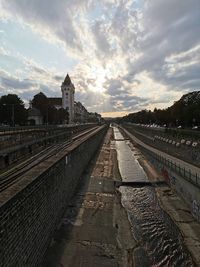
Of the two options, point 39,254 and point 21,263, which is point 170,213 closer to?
point 39,254

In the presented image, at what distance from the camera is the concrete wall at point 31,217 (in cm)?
1000

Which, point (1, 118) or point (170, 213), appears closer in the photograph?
point (170, 213)

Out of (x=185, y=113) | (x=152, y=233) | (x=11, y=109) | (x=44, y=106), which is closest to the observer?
(x=152, y=233)

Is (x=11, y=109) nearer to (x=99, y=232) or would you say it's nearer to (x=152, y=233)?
(x=99, y=232)

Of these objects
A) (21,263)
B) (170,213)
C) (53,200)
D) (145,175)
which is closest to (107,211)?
(170,213)

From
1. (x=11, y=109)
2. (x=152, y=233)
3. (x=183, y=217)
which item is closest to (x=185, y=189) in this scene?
(x=183, y=217)

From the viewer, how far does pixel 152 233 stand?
18.9 m

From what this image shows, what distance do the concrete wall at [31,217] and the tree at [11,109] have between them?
6667 centimetres

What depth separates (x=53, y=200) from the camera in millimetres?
17438

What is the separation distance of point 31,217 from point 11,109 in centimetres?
7380

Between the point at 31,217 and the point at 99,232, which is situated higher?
the point at 31,217

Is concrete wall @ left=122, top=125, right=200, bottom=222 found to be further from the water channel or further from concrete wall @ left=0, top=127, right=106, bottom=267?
concrete wall @ left=0, top=127, right=106, bottom=267

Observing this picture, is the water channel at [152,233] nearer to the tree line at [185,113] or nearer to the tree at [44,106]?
the tree line at [185,113]

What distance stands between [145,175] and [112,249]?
24.1 metres
